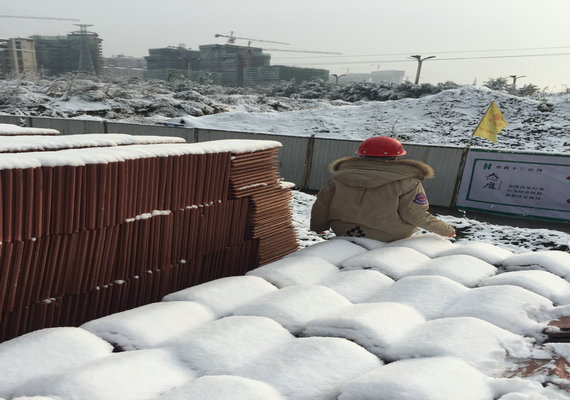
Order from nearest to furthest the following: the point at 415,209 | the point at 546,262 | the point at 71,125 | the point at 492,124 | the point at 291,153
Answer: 1. the point at 546,262
2. the point at 415,209
3. the point at 492,124
4. the point at 291,153
5. the point at 71,125

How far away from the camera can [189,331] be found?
231 centimetres

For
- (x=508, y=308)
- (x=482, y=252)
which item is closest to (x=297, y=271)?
(x=508, y=308)

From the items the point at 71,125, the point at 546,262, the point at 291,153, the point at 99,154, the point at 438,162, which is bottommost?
the point at 71,125

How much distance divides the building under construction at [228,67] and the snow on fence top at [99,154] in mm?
87825

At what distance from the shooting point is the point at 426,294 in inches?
111

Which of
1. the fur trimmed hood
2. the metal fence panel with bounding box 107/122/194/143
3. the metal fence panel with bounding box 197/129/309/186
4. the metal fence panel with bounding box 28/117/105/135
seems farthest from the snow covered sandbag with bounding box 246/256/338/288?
the metal fence panel with bounding box 28/117/105/135

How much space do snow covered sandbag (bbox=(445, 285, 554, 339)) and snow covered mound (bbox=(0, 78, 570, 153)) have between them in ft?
70.2

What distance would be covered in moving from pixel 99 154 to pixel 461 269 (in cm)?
292

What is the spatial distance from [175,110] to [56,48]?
84.5 m

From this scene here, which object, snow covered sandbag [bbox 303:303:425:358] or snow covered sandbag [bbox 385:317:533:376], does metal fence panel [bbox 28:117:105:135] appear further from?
snow covered sandbag [bbox 385:317:533:376]

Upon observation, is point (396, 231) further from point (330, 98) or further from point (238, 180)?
point (330, 98)

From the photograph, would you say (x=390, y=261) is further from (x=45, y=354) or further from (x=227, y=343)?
(x=45, y=354)

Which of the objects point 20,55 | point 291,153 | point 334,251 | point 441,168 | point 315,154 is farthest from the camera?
point 20,55

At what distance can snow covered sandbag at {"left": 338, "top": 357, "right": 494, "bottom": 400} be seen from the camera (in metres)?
1.64
